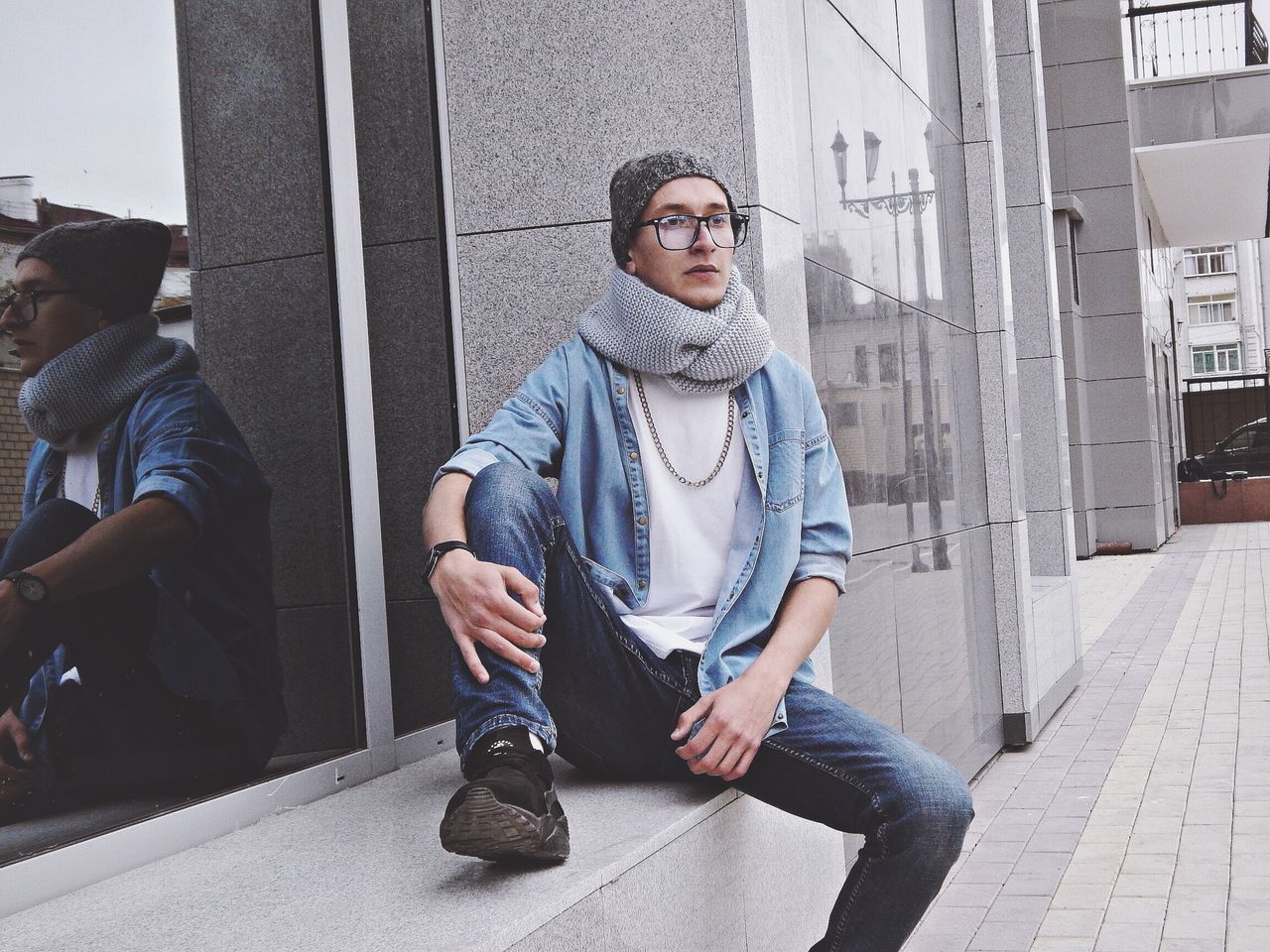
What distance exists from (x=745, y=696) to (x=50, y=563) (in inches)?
54.7

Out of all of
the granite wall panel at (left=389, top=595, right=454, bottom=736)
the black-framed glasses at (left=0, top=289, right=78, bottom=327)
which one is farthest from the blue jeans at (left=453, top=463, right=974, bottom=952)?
the granite wall panel at (left=389, top=595, right=454, bottom=736)

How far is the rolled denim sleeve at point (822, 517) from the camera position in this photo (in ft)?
9.89

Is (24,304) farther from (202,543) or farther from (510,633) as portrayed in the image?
(510,633)

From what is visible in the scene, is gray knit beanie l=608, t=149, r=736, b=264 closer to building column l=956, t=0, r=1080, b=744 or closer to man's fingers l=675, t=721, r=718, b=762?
man's fingers l=675, t=721, r=718, b=762

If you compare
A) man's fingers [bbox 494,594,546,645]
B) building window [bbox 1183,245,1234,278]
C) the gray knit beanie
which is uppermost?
building window [bbox 1183,245,1234,278]

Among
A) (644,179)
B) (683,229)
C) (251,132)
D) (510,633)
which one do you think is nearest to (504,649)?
(510,633)

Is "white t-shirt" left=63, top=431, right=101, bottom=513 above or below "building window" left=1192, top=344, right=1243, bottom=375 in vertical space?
below

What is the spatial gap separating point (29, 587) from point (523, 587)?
934 millimetres

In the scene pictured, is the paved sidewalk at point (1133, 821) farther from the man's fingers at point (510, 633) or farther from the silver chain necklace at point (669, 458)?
the man's fingers at point (510, 633)

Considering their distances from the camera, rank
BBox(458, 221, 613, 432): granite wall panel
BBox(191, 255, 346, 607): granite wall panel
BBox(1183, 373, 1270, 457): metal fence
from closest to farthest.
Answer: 1. BBox(191, 255, 346, 607): granite wall panel
2. BBox(458, 221, 613, 432): granite wall panel
3. BBox(1183, 373, 1270, 457): metal fence

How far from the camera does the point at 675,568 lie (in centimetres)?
298

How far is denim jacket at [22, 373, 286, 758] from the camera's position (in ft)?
9.05

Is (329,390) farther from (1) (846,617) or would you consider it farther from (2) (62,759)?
(1) (846,617)

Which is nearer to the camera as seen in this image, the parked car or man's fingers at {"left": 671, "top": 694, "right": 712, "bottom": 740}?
man's fingers at {"left": 671, "top": 694, "right": 712, "bottom": 740}
